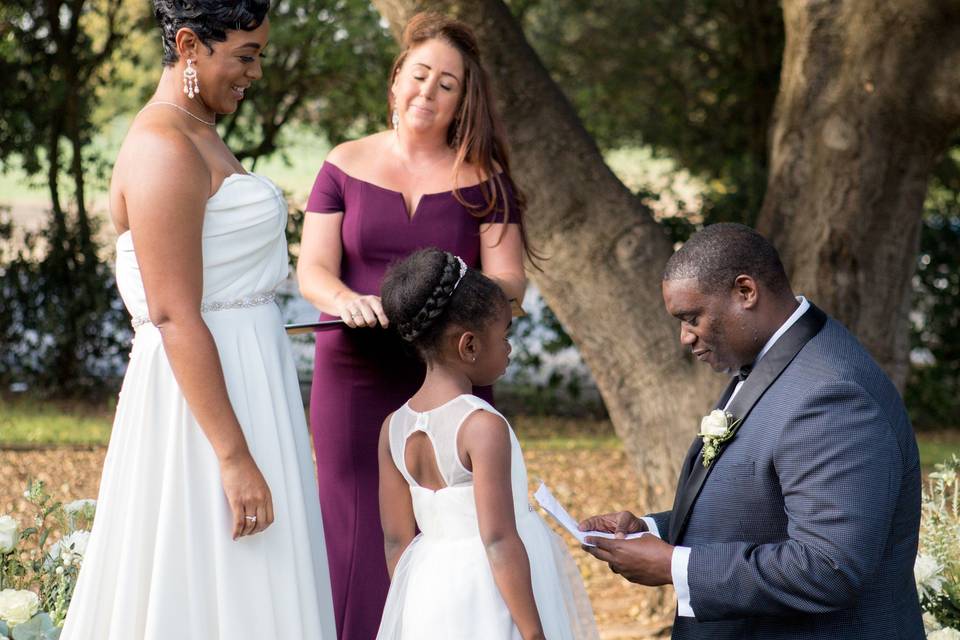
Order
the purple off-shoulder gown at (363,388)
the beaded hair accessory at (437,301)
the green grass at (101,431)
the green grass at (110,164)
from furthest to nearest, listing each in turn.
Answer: the green grass at (110,164) < the green grass at (101,431) < the purple off-shoulder gown at (363,388) < the beaded hair accessory at (437,301)

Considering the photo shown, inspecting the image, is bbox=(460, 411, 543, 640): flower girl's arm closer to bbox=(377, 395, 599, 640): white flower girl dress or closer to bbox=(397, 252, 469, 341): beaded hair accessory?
bbox=(377, 395, 599, 640): white flower girl dress

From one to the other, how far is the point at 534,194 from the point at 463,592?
9.74ft

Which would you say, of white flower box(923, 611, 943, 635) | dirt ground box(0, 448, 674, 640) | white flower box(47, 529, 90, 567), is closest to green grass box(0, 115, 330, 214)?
dirt ground box(0, 448, 674, 640)

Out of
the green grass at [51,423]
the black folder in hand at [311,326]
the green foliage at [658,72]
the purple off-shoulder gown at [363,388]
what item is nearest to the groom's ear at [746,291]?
the black folder in hand at [311,326]

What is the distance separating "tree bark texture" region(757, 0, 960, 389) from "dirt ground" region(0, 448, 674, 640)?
1741 mm

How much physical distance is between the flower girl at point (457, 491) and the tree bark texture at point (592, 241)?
8.38 ft

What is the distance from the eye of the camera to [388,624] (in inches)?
123

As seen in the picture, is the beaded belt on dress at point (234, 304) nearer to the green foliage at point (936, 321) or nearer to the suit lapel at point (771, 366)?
the suit lapel at point (771, 366)

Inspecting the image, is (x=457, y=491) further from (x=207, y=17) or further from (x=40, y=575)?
(x=40, y=575)

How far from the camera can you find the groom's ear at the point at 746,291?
270cm

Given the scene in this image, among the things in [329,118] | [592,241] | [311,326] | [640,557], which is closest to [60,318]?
[329,118]

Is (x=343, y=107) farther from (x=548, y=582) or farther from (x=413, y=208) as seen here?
(x=548, y=582)

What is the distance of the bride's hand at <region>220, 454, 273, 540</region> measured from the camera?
2.72m

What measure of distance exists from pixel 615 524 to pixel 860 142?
3252 millimetres
